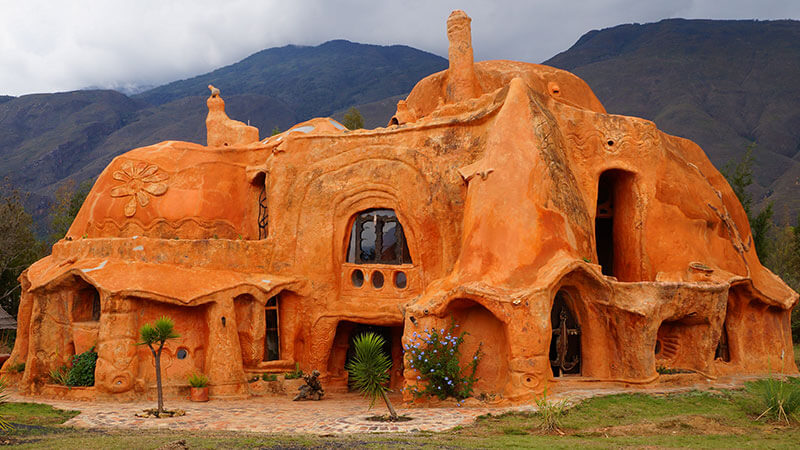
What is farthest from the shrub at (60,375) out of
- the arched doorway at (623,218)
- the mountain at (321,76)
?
the mountain at (321,76)

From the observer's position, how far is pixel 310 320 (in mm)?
17906

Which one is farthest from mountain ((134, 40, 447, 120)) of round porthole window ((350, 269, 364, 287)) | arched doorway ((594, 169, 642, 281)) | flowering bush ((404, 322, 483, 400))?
flowering bush ((404, 322, 483, 400))

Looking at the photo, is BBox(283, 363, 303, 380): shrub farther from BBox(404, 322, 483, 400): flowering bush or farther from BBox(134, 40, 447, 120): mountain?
BBox(134, 40, 447, 120): mountain

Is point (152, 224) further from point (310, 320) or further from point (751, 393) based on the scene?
point (751, 393)

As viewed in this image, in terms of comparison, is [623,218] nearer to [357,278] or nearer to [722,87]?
[357,278]

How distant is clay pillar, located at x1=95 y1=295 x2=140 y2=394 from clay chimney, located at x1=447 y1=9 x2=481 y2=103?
11.1m

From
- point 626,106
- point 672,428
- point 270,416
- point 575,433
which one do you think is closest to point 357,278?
point 270,416

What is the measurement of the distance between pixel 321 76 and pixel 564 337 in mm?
121023

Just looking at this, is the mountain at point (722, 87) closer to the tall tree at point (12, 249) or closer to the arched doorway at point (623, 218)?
the arched doorway at point (623, 218)

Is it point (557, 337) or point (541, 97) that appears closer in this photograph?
point (557, 337)

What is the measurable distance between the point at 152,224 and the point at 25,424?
7.88 m

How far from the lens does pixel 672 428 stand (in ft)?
33.9

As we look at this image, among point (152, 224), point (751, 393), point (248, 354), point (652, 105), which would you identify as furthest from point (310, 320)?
point (652, 105)

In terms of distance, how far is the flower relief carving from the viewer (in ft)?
62.2
